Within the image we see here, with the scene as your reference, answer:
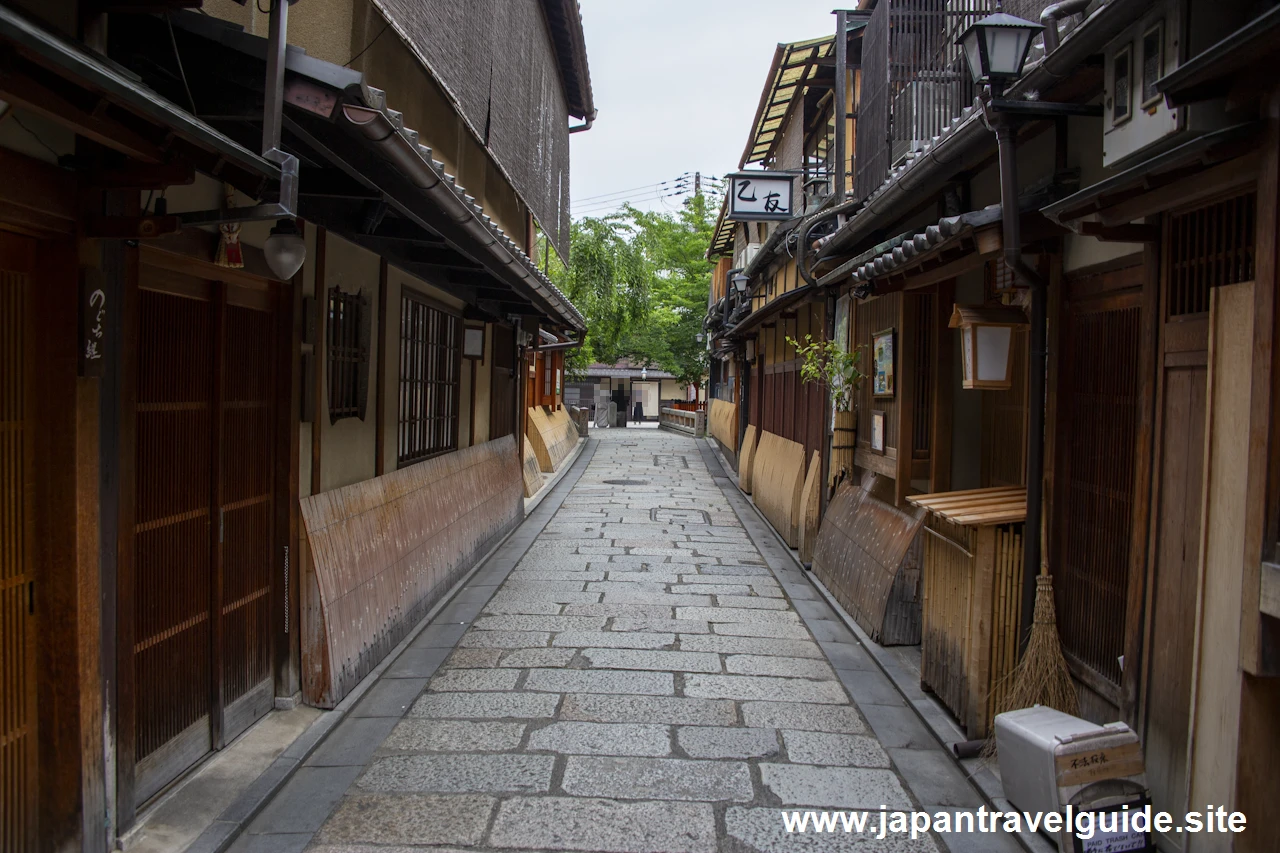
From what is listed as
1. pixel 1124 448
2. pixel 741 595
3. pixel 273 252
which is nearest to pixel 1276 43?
pixel 1124 448

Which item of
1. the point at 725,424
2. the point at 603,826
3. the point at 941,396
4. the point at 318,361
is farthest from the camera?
the point at 725,424

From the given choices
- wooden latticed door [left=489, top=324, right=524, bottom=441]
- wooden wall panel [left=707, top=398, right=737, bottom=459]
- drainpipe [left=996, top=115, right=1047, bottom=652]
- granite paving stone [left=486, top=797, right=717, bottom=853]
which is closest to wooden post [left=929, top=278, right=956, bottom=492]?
drainpipe [left=996, top=115, right=1047, bottom=652]

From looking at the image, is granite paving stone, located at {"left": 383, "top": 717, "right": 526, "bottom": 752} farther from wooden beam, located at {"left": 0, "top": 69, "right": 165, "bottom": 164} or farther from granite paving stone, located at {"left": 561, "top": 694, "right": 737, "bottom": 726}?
wooden beam, located at {"left": 0, "top": 69, "right": 165, "bottom": 164}

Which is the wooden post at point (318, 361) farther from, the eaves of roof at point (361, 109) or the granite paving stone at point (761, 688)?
the granite paving stone at point (761, 688)

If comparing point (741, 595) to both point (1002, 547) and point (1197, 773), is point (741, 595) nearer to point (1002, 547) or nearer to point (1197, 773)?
point (1002, 547)

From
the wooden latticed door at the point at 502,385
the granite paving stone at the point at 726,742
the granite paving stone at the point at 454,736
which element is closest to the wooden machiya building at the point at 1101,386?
the granite paving stone at the point at 726,742

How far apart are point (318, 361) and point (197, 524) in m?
1.76

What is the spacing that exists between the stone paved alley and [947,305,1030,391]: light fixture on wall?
8.92 ft

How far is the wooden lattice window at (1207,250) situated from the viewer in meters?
3.82

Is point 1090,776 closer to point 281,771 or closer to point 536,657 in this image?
point 281,771

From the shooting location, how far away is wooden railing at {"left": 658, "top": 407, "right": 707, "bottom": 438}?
39656mm

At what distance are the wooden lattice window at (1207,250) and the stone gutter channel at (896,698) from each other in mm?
2998

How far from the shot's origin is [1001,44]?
17.6 feet
